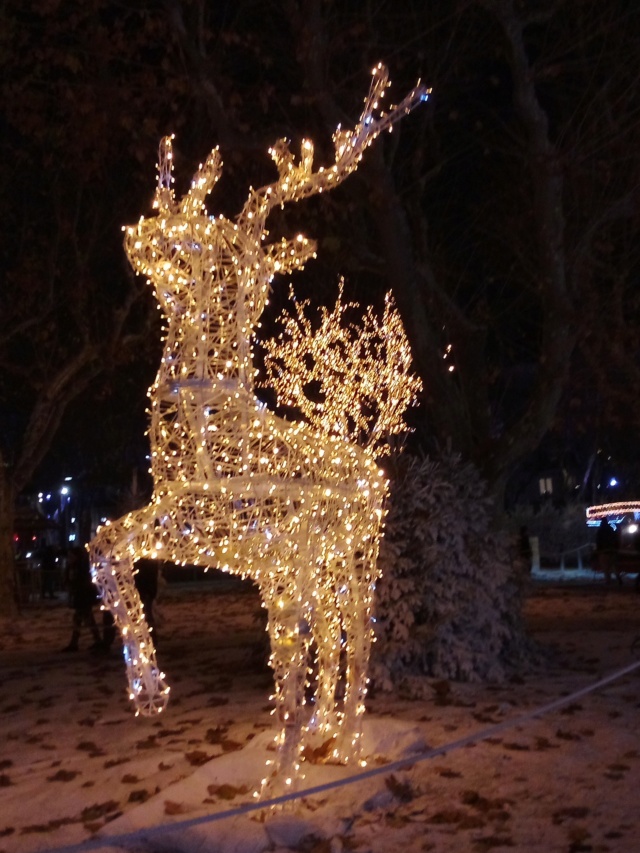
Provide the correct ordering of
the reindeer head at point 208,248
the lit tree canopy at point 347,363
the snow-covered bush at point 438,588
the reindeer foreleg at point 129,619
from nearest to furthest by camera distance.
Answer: the reindeer foreleg at point 129,619
the reindeer head at point 208,248
the snow-covered bush at point 438,588
the lit tree canopy at point 347,363

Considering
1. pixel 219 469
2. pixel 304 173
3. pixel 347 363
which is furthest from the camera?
pixel 347 363

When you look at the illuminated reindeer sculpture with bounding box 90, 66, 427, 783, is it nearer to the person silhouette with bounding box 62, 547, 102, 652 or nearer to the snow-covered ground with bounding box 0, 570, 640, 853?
the snow-covered ground with bounding box 0, 570, 640, 853

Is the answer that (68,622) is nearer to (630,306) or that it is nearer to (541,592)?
(541,592)

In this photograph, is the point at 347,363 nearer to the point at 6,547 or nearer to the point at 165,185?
the point at 6,547

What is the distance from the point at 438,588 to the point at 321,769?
12.5 ft

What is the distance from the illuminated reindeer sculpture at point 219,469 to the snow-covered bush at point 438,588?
3960 millimetres

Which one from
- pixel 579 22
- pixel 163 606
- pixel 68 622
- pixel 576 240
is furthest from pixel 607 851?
pixel 163 606

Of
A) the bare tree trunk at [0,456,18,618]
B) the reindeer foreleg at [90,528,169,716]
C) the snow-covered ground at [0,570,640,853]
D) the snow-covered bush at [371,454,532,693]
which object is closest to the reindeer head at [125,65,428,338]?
the reindeer foreleg at [90,528,169,716]

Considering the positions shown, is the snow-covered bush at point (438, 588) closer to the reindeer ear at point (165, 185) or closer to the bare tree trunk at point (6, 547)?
the reindeer ear at point (165, 185)

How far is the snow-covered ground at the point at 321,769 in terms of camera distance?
556 cm

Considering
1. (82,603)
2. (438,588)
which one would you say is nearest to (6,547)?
(82,603)

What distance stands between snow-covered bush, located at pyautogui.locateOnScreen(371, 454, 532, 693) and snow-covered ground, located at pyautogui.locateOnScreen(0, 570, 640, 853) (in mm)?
345

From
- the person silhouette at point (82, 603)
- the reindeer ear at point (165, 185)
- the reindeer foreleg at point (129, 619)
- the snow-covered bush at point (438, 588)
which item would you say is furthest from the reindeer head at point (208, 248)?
the person silhouette at point (82, 603)

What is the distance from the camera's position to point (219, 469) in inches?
228
